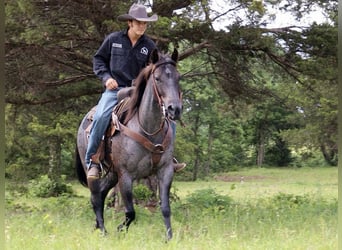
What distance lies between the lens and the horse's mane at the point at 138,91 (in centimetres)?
596

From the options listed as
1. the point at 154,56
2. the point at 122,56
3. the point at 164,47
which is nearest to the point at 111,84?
the point at 122,56

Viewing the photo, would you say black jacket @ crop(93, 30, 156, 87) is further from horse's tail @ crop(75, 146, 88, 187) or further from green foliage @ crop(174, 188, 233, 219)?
green foliage @ crop(174, 188, 233, 219)

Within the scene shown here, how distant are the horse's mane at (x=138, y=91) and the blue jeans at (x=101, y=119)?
263 mm

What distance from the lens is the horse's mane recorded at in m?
5.96

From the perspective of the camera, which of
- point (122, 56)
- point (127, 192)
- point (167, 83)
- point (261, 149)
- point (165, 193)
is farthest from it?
point (261, 149)

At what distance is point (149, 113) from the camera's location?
19.7ft

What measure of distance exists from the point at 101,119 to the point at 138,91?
1.83 ft

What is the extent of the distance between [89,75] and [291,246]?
7071 mm

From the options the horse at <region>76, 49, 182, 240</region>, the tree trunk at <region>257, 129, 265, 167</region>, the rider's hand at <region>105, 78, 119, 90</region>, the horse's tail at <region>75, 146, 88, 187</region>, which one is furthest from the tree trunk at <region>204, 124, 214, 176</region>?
the horse at <region>76, 49, 182, 240</region>

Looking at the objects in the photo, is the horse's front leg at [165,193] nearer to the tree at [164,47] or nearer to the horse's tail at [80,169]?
the horse's tail at [80,169]

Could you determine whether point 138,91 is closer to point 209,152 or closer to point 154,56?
point 154,56

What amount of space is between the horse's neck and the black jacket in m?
0.58

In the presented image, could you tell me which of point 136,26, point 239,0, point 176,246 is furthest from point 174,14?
point 176,246

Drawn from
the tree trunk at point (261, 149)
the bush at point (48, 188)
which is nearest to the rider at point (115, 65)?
the bush at point (48, 188)
